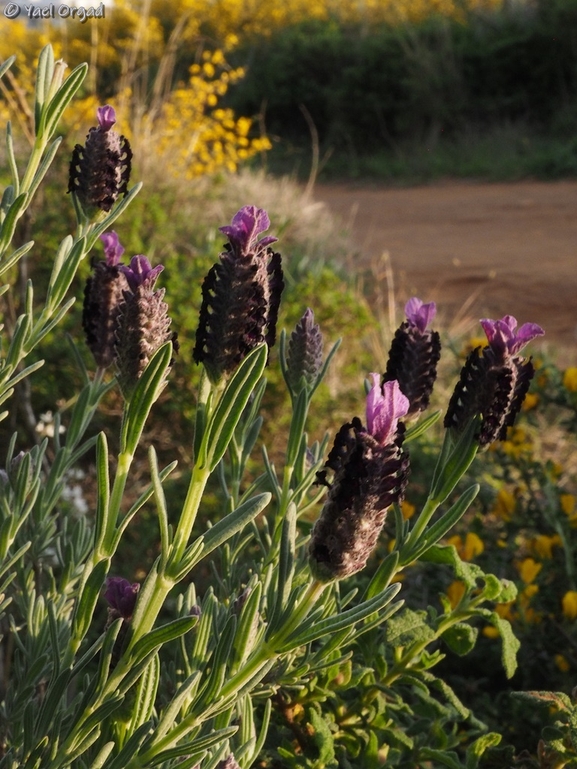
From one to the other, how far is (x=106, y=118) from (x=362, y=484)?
497 millimetres

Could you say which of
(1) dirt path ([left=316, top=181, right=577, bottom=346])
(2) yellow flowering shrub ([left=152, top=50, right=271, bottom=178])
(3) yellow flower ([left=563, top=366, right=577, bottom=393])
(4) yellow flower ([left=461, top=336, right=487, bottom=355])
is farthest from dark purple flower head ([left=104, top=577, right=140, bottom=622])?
(2) yellow flowering shrub ([left=152, top=50, right=271, bottom=178])

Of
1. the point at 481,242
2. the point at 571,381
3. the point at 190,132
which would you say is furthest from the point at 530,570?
the point at 481,242

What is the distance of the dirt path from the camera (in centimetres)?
627

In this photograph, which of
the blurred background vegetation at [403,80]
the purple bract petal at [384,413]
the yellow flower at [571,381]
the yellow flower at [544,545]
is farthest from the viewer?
the blurred background vegetation at [403,80]

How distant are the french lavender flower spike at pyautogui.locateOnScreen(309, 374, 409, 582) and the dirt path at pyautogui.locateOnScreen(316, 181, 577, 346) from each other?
4625 millimetres

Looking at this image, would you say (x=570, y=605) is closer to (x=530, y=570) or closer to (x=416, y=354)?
(x=530, y=570)

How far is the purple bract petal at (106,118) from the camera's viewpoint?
101 centimetres

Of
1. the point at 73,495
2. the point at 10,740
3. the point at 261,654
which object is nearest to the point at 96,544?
the point at 261,654

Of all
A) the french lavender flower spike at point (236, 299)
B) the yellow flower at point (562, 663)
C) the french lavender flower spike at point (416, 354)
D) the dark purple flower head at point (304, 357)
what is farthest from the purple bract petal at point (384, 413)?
the yellow flower at point (562, 663)

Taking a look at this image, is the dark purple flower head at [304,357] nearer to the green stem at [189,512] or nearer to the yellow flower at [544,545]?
the green stem at [189,512]

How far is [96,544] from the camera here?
2.69 ft

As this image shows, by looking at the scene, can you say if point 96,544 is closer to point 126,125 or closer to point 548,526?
point 548,526

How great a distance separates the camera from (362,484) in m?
0.77

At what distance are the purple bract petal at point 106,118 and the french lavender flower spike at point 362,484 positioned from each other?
0.44 metres
